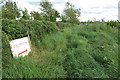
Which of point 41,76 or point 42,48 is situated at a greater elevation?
point 42,48

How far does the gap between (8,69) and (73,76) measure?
153 cm

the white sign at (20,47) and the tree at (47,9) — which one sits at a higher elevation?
the tree at (47,9)

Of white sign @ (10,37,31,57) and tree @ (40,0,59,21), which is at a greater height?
tree @ (40,0,59,21)

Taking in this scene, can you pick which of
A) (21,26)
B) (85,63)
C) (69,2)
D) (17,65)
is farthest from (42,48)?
(69,2)

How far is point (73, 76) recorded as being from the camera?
2.27 metres

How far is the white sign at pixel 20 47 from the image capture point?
278 cm

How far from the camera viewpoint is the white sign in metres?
2.78

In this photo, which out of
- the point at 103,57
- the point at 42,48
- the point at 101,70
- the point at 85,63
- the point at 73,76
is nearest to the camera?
the point at 73,76

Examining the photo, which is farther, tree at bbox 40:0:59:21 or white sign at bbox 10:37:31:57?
tree at bbox 40:0:59:21

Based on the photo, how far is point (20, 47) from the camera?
3127 mm

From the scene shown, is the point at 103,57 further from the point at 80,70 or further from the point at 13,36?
the point at 13,36

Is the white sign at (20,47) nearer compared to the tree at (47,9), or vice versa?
the white sign at (20,47)

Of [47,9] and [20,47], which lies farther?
[47,9]

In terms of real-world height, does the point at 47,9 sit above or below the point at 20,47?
above
